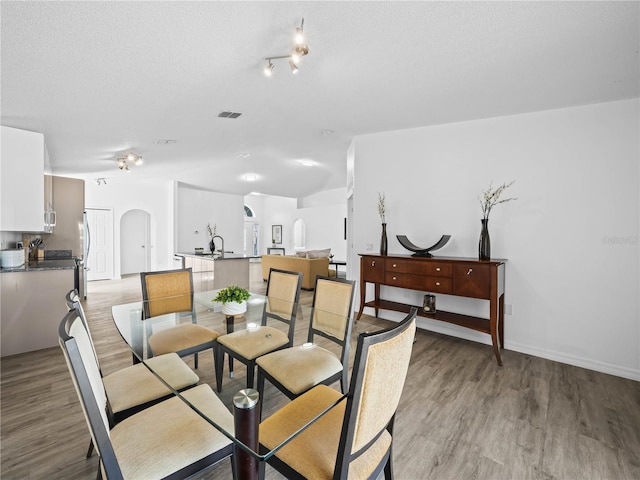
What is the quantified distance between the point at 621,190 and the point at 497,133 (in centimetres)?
124

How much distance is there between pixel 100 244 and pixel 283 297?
722 centimetres

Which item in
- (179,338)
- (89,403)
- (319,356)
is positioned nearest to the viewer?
(89,403)

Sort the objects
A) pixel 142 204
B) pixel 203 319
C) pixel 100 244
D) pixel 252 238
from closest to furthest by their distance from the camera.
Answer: pixel 203 319 → pixel 100 244 → pixel 142 204 → pixel 252 238

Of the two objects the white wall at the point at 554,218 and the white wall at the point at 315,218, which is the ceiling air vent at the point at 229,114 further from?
the white wall at the point at 315,218

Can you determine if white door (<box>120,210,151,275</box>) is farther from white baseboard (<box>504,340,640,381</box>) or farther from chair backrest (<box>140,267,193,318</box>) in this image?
white baseboard (<box>504,340,640,381</box>)

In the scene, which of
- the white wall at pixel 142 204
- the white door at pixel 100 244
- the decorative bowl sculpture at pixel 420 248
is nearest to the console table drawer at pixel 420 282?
the decorative bowl sculpture at pixel 420 248

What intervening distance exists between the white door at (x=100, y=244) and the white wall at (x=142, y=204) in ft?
0.36

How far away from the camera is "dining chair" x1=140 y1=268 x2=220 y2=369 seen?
2090mm

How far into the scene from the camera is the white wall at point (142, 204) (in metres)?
7.58

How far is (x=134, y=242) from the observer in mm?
8336

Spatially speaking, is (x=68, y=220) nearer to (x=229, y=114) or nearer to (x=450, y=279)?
(x=229, y=114)

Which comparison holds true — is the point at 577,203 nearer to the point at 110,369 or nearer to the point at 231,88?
the point at 231,88

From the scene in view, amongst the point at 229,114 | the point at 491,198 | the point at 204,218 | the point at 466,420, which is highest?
the point at 229,114

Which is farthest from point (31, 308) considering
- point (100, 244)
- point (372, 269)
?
point (100, 244)
